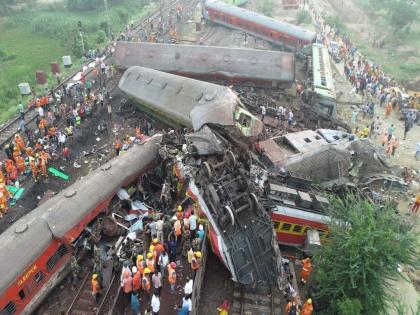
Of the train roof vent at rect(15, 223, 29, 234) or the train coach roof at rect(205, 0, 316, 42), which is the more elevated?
the train coach roof at rect(205, 0, 316, 42)

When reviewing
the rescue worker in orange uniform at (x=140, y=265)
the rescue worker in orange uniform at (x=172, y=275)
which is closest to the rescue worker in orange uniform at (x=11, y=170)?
the rescue worker in orange uniform at (x=140, y=265)

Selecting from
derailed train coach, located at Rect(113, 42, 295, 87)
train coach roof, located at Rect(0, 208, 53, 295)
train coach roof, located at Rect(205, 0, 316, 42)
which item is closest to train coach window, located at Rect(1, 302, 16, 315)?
train coach roof, located at Rect(0, 208, 53, 295)

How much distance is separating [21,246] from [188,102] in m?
10.2

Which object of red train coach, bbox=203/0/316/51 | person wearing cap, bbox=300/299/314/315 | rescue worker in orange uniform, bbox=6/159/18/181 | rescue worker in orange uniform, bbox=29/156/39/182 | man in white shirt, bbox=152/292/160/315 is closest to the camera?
man in white shirt, bbox=152/292/160/315

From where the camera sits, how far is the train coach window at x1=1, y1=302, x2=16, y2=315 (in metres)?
10.1

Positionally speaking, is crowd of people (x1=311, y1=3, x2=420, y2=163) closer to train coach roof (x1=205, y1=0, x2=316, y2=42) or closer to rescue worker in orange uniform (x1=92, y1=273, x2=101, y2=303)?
train coach roof (x1=205, y1=0, x2=316, y2=42)

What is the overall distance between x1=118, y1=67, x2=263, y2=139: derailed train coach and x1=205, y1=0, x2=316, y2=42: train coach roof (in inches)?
557

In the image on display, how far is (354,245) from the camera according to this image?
11203 millimetres

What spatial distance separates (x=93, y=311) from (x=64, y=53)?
→ 28404 mm

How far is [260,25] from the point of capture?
3177cm

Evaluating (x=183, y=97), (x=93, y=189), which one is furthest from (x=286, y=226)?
(x=183, y=97)

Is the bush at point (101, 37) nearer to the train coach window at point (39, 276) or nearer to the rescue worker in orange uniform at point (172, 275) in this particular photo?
the train coach window at point (39, 276)

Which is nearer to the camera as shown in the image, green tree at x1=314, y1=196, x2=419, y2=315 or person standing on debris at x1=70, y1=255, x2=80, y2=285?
green tree at x1=314, y1=196, x2=419, y2=315

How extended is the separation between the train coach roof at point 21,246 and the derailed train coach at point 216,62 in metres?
15.7
